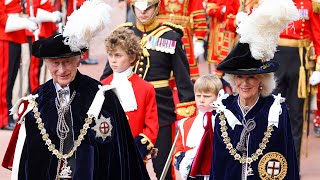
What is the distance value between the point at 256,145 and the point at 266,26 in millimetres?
712

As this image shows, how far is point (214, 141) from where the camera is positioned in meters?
6.73

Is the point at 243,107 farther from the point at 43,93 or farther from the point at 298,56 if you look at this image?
the point at 298,56

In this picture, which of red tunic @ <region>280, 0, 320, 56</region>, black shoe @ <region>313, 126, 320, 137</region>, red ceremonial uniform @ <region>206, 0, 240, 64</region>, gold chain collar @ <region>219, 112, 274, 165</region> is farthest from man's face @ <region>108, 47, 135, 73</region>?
black shoe @ <region>313, 126, 320, 137</region>

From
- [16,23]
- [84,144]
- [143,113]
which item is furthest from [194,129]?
[16,23]

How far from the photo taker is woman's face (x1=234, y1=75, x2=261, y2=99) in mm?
6641

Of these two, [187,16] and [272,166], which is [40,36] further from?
[272,166]

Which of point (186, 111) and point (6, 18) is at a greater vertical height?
point (6, 18)

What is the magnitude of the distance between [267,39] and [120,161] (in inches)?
44.8

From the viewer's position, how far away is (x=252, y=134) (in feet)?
21.8

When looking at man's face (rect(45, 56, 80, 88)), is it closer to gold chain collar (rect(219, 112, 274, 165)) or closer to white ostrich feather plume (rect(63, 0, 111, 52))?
white ostrich feather plume (rect(63, 0, 111, 52))

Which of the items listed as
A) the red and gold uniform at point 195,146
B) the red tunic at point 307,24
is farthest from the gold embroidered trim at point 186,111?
the red tunic at point 307,24

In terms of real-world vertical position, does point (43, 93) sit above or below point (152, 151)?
above

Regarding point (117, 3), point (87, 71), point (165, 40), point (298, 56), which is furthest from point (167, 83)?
point (117, 3)

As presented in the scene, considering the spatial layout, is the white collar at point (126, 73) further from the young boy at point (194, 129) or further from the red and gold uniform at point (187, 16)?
the red and gold uniform at point (187, 16)
